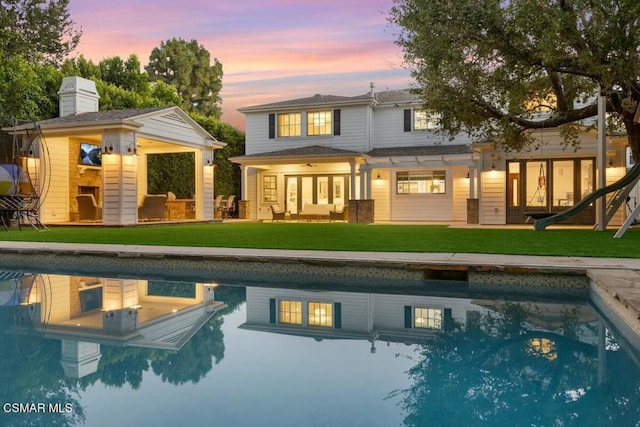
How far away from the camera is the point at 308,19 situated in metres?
19.8

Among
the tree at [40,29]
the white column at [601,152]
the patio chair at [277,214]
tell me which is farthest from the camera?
the tree at [40,29]

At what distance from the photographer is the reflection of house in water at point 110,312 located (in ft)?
14.7

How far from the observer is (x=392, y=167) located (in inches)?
788

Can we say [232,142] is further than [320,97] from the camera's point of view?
Yes

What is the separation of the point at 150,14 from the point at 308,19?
654 centimetres

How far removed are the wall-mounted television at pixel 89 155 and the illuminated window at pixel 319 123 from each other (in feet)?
27.3

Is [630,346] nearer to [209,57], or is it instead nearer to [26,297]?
[26,297]

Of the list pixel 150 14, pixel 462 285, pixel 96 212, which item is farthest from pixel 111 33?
pixel 462 285

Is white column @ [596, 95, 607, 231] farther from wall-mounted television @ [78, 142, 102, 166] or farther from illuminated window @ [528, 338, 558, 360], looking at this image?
wall-mounted television @ [78, 142, 102, 166]

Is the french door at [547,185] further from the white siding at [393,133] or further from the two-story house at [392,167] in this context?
the white siding at [393,133]

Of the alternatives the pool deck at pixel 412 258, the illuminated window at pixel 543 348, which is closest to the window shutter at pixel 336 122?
the pool deck at pixel 412 258

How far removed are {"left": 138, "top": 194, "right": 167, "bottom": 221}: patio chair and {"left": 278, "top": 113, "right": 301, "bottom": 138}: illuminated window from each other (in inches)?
270

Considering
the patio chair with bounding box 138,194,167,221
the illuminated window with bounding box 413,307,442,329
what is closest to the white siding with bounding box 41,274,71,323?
the illuminated window with bounding box 413,307,442,329

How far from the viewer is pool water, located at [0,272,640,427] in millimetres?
3025
